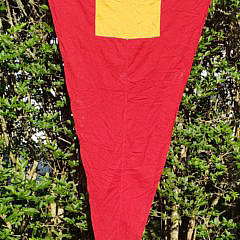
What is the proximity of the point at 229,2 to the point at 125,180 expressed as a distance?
164 cm

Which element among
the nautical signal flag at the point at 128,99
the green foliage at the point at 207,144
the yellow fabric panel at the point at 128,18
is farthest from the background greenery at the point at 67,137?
the yellow fabric panel at the point at 128,18

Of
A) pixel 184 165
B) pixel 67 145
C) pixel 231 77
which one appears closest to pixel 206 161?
pixel 184 165

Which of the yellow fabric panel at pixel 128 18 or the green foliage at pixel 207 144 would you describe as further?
the green foliage at pixel 207 144

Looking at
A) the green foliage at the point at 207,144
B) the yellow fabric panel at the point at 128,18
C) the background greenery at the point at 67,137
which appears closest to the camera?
→ the yellow fabric panel at the point at 128,18

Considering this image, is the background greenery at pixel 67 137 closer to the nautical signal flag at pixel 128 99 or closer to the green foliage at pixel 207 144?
the green foliage at pixel 207 144

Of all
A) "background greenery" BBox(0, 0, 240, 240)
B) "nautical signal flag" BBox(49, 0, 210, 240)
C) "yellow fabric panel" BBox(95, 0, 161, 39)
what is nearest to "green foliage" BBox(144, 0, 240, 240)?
"background greenery" BBox(0, 0, 240, 240)

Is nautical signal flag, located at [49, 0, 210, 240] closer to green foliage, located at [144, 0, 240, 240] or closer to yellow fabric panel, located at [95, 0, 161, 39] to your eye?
yellow fabric panel, located at [95, 0, 161, 39]

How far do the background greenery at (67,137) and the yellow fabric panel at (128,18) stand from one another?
580 mm

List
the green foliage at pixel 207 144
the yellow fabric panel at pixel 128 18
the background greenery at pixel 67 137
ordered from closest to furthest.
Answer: the yellow fabric panel at pixel 128 18
the background greenery at pixel 67 137
the green foliage at pixel 207 144

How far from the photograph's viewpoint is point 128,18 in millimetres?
2018

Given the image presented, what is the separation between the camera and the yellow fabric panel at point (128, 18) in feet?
6.59

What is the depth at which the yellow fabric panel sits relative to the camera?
6.59 feet

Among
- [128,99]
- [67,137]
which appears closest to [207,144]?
[128,99]

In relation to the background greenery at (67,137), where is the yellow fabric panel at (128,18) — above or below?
above
